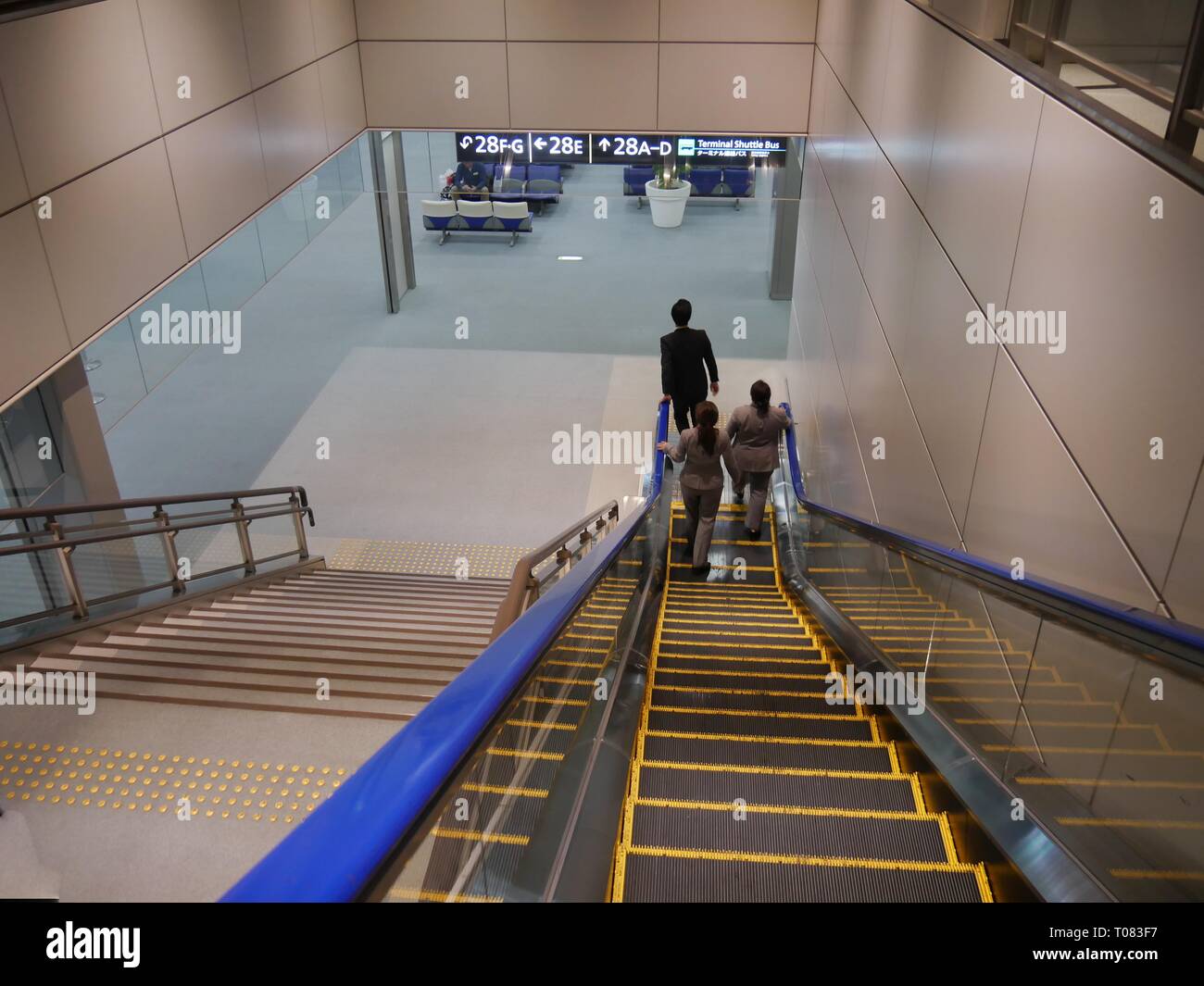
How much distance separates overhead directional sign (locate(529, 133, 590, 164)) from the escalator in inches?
321

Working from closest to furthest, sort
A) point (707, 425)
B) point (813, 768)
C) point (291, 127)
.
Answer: point (813, 768), point (707, 425), point (291, 127)

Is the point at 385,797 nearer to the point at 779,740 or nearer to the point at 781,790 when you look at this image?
the point at 781,790

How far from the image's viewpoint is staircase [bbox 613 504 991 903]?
8.77ft

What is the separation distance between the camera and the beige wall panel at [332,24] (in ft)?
32.3

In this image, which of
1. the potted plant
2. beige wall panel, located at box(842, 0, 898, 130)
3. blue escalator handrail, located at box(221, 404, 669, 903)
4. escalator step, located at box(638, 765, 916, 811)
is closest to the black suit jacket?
beige wall panel, located at box(842, 0, 898, 130)

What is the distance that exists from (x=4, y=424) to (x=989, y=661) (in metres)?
6.23

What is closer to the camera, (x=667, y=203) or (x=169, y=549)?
(x=169, y=549)

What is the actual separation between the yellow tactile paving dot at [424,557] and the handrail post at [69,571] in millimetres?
3203

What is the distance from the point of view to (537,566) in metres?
5.32

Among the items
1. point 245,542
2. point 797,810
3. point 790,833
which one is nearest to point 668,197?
Result: point 245,542

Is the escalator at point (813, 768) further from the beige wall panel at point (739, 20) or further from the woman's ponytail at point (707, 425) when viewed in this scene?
the beige wall panel at point (739, 20)

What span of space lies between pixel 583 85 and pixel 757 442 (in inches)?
236

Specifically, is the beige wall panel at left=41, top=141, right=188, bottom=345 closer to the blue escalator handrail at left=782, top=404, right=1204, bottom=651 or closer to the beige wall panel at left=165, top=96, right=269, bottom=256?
the beige wall panel at left=165, top=96, right=269, bottom=256
